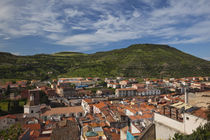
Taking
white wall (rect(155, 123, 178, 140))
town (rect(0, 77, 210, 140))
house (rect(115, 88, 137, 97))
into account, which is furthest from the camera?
house (rect(115, 88, 137, 97))

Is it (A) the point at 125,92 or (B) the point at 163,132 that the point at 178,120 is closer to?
(B) the point at 163,132

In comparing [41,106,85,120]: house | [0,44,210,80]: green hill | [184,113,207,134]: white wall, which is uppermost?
[0,44,210,80]: green hill

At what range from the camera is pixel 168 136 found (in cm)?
1120

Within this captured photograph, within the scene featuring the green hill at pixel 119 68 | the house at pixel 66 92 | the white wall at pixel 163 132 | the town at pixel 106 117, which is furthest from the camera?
the green hill at pixel 119 68

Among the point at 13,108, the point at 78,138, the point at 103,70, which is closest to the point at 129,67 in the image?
the point at 103,70

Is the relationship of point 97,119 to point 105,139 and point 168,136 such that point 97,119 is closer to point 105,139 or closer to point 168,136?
point 105,139

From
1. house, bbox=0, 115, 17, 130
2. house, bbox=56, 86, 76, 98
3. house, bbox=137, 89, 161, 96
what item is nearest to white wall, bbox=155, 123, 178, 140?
house, bbox=0, 115, 17, 130

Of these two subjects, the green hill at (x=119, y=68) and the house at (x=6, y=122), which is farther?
the green hill at (x=119, y=68)

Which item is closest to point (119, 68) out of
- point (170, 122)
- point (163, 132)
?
point (163, 132)

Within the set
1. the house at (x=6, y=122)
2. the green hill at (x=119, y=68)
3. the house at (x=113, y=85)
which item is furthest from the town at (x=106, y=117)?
the green hill at (x=119, y=68)

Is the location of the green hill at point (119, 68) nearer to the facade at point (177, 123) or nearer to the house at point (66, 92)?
the house at point (66, 92)

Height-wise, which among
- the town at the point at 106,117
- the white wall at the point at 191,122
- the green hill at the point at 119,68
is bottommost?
the town at the point at 106,117

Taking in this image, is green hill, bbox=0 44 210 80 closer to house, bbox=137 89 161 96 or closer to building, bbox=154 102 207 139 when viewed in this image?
house, bbox=137 89 161 96

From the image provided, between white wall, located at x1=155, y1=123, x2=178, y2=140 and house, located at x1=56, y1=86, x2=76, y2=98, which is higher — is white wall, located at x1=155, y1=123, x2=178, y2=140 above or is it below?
above
